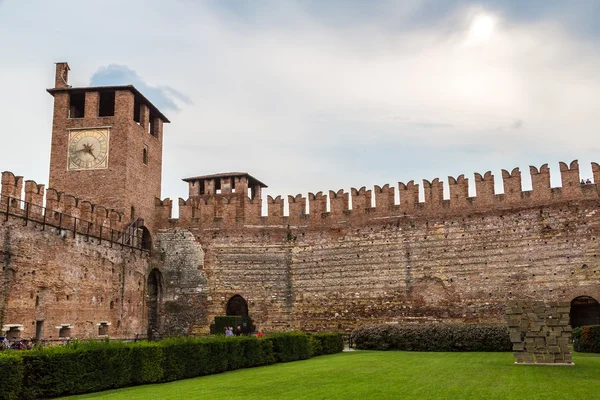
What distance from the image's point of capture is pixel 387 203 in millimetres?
28078

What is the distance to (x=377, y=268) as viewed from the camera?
90.4ft

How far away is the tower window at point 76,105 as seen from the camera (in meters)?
30.8

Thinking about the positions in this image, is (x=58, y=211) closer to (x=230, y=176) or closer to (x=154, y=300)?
(x=154, y=300)

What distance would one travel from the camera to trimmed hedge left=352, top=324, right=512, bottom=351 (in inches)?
829

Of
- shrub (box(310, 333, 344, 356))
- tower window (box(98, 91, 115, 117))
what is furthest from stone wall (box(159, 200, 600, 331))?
→ tower window (box(98, 91, 115, 117))

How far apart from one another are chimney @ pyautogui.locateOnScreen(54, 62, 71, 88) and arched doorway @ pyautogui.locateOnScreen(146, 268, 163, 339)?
10.4 metres

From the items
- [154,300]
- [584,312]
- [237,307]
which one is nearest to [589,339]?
[584,312]

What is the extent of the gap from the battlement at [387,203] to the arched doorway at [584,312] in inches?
159

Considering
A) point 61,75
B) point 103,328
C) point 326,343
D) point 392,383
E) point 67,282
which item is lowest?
point 392,383

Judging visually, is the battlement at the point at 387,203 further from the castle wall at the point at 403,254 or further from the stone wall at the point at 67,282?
the stone wall at the point at 67,282

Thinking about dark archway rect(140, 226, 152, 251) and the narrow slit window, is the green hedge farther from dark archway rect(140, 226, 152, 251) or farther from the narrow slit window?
dark archway rect(140, 226, 152, 251)

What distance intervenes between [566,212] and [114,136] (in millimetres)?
20508

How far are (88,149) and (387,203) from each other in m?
14.5

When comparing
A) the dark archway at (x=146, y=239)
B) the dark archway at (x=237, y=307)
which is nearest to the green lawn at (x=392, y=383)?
the dark archway at (x=237, y=307)
